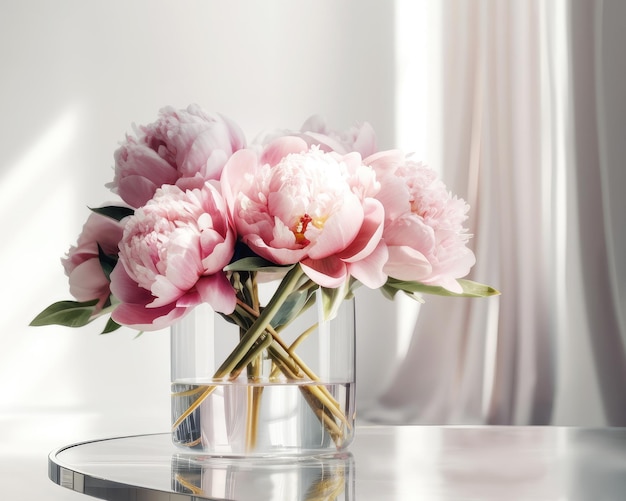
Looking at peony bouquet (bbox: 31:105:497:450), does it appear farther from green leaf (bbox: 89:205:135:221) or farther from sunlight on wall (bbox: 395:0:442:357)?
sunlight on wall (bbox: 395:0:442:357)

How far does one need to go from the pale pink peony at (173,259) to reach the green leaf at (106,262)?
4cm

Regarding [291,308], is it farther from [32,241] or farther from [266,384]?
[32,241]

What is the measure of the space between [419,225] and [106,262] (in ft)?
0.69

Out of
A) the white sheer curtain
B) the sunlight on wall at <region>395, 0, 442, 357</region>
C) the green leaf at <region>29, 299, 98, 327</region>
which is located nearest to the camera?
the green leaf at <region>29, 299, 98, 327</region>

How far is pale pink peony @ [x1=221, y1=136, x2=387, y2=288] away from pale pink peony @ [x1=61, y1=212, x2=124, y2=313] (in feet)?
0.32

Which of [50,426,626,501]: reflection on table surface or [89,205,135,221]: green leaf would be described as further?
[89,205,135,221]: green leaf

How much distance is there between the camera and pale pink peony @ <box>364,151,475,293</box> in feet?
1.86

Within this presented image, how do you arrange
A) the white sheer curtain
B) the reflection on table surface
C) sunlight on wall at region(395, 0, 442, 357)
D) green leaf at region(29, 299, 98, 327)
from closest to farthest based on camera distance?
the reflection on table surface < green leaf at region(29, 299, 98, 327) < the white sheer curtain < sunlight on wall at region(395, 0, 442, 357)

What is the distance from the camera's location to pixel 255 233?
557mm

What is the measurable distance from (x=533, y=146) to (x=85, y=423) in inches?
55.3

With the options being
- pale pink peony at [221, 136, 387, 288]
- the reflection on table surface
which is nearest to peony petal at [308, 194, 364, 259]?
pale pink peony at [221, 136, 387, 288]

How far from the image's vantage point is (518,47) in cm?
248

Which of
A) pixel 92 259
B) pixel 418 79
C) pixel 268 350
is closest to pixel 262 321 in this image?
pixel 268 350

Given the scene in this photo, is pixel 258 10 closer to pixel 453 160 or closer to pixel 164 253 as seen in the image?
pixel 453 160
